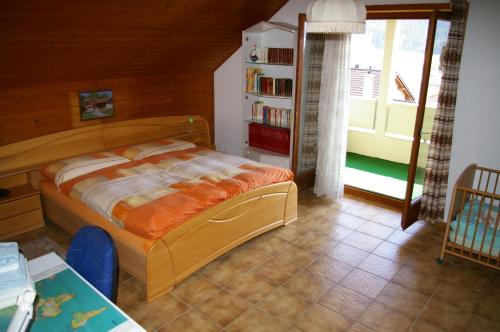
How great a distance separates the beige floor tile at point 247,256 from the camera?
3.62m

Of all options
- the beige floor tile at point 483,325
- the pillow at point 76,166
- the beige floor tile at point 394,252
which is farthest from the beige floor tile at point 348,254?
the pillow at point 76,166

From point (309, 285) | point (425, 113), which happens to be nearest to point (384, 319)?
point (309, 285)

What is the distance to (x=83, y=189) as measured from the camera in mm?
3613

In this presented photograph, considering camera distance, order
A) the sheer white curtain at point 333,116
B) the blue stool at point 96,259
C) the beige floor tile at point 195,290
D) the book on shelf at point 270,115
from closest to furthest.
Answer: the blue stool at point 96,259
the beige floor tile at point 195,290
the sheer white curtain at point 333,116
the book on shelf at point 270,115

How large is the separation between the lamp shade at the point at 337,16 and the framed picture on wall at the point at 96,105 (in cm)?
309

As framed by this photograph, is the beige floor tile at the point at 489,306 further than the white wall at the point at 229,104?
No

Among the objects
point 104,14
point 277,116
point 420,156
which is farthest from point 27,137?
point 420,156

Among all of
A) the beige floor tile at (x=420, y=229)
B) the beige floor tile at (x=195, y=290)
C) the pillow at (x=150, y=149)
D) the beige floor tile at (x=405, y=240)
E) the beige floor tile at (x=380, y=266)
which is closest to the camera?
the beige floor tile at (x=195, y=290)

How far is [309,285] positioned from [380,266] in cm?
75

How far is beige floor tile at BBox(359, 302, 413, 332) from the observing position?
286 centimetres

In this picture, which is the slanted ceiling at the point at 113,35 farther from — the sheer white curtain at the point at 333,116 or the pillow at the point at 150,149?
the sheer white curtain at the point at 333,116

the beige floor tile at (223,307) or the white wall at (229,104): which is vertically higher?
the white wall at (229,104)

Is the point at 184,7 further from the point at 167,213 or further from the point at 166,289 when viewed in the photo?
the point at 166,289

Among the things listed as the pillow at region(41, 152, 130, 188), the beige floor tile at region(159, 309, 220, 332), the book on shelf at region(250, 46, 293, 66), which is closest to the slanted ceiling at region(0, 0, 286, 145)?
the book on shelf at region(250, 46, 293, 66)
